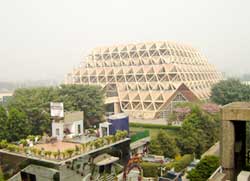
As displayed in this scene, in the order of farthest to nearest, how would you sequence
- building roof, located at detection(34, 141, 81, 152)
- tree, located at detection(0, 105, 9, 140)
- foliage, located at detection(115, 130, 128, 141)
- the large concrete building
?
1. the large concrete building
2. tree, located at detection(0, 105, 9, 140)
3. foliage, located at detection(115, 130, 128, 141)
4. building roof, located at detection(34, 141, 81, 152)

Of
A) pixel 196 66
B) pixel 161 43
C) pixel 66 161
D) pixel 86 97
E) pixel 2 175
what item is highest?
pixel 161 43

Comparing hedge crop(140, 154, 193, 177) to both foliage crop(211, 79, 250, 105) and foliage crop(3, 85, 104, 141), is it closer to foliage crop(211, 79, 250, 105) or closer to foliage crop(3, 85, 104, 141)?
foliage crop(3, 85, 104, 141)

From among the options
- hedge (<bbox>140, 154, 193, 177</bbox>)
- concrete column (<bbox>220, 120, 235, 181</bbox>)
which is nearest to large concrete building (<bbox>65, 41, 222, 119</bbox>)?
hedge (<bbox>140, 154, 193, 177</bbox>)

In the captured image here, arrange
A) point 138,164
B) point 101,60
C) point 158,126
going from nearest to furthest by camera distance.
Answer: point 138,164 < point 158,126 < point 101,60

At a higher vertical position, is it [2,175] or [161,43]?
[161,43]

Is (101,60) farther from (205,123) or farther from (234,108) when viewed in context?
(234,108)

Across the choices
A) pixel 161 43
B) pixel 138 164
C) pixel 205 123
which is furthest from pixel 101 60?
pixel 138 164

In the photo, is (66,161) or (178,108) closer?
(66,161)

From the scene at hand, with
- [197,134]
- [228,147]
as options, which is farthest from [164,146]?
[228,147]
